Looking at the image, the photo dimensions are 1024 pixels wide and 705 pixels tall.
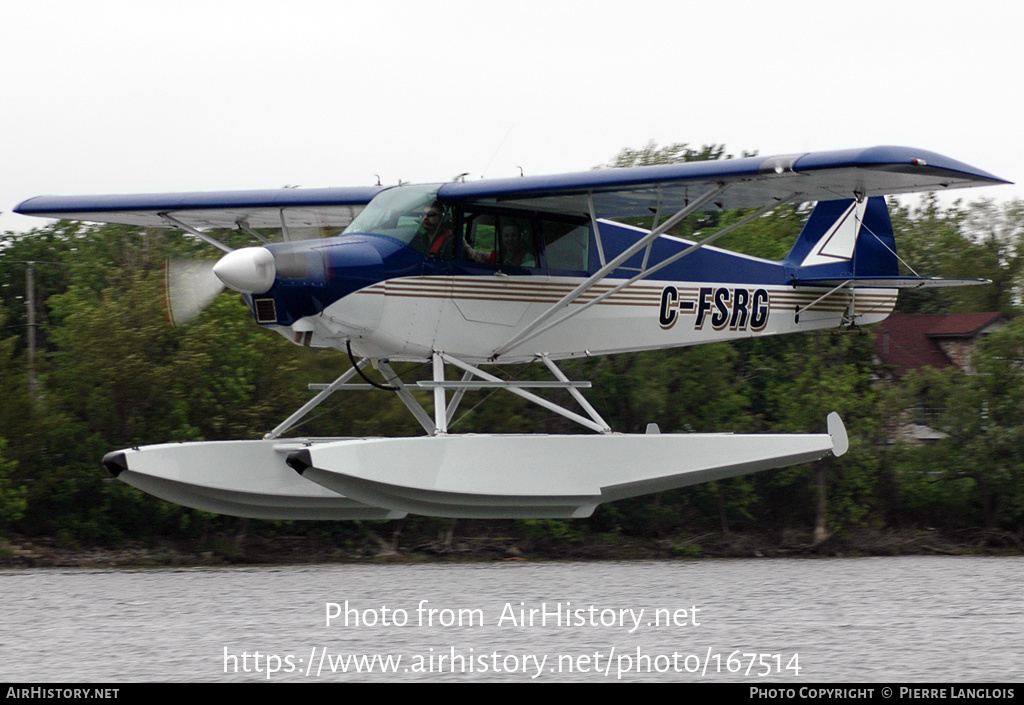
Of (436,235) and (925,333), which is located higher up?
(436,235)

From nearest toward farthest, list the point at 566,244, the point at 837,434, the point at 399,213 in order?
the point at 399,213
the point at 566,244
the point at 837,434

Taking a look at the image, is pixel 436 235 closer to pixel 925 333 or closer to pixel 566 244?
pixel 566 244

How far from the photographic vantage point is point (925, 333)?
35.7 meters

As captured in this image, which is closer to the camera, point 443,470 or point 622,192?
point 443,470

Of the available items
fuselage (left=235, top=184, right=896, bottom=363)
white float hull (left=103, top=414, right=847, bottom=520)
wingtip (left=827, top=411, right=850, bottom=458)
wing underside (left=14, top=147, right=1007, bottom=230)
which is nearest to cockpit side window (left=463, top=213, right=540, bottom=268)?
fuselage (left=235, top=184, right=896, bottom=363)

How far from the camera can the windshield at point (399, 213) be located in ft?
35.8

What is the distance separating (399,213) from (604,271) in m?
1.82

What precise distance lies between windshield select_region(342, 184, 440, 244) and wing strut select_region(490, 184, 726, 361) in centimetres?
135

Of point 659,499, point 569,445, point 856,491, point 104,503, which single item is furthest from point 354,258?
point 856,491

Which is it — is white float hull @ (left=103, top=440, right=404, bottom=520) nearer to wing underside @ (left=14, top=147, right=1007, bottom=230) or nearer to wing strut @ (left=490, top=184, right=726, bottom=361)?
wing strut @ (left=490, top=184, right=726, bottom=361)

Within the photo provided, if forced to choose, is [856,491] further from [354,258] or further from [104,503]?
[354,258]

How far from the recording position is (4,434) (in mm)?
24688

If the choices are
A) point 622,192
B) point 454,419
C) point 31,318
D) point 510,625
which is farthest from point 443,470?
point 31,318

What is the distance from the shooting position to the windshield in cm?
1091
